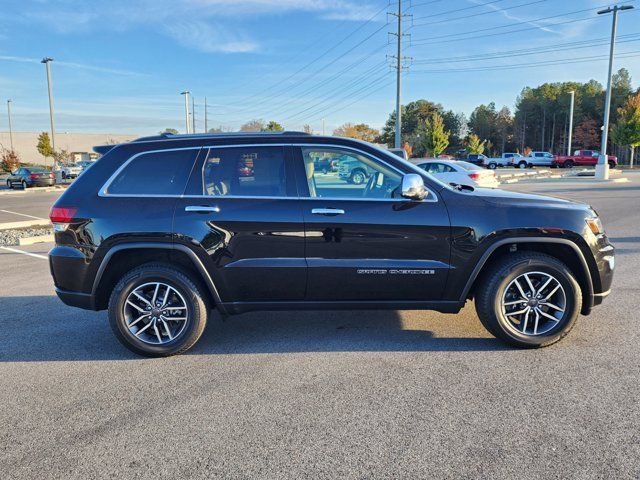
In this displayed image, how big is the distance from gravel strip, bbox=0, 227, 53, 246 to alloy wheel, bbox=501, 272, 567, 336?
10.4 meters

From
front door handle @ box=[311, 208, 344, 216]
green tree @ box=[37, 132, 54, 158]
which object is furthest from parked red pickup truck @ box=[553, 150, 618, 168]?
green tree @ box=[37, 132, 54, 158]

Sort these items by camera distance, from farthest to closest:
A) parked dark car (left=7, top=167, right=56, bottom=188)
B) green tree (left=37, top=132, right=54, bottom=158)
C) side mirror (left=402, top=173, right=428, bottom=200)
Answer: green tree (left=37, top=132, right=54, bottom=158), parked dark car (left=7, top=167, right=56, bottom=188), side mirror (left=402, top=173, right=428, bottom=200)

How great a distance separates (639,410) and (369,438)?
182 centimetres

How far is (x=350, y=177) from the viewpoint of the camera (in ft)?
14.3

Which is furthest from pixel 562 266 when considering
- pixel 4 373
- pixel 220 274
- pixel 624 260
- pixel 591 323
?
pixel 4 373

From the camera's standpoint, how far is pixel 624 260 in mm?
7566

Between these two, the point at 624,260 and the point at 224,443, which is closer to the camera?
the point at 224,443

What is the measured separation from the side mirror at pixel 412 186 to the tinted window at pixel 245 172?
1.02 meters

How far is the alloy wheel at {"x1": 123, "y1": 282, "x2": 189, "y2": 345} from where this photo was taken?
4211 millimetres

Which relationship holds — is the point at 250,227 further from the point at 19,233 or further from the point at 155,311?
the point at 19,233

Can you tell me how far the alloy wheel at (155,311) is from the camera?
421 cm

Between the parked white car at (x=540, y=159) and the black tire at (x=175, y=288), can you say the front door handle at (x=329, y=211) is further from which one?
the parked white car at (x=540, y=159)

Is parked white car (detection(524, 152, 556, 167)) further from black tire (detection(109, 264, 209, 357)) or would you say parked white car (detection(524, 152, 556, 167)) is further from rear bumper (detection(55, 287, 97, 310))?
rear bumper (detection(55, 287, 97, 310))

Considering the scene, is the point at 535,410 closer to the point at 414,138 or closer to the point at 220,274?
the point at 220,274
